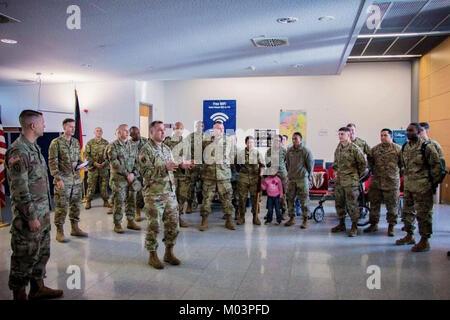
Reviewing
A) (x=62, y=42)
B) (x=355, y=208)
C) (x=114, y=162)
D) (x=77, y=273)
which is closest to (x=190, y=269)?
(x=77, y=273)

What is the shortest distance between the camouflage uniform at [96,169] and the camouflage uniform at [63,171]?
8.99 feet

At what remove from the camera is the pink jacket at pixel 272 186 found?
6.64m

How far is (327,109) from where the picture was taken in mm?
11398

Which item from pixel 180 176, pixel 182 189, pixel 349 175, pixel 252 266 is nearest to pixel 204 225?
pixel 182 189

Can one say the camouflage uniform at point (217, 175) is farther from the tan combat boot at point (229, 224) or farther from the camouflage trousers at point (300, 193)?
the camouflage trousers at point (300, 193)

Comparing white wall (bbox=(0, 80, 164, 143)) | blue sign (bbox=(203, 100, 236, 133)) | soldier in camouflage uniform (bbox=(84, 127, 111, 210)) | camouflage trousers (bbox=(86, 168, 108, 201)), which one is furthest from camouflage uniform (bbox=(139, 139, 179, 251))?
white wall (bbox=(0, 80, 164, 143))

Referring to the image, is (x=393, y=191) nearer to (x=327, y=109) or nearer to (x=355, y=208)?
(x=355, y=208)

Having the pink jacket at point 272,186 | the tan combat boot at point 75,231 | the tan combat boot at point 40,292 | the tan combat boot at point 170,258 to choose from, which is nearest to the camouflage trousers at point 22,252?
the tan combat boot at point 40,292

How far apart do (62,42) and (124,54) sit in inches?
46.7

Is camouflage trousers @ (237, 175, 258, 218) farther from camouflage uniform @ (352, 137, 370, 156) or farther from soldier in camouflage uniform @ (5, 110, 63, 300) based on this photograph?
soldier in camouflage uniform @ (5, 110, 63, 300)

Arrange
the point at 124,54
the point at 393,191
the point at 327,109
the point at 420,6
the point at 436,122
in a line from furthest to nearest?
the point at 327,109
the point at 436,122
the point at 124,54
the point at 420,6
the point at 393,191

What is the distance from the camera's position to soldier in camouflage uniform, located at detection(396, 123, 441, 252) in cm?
484

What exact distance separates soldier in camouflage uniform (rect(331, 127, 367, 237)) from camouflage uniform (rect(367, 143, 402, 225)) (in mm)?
303

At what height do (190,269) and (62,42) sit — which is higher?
(62,42)
